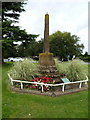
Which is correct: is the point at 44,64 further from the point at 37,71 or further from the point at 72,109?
the point at 72,109

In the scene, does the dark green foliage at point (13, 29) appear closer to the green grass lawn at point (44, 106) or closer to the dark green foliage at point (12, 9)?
the dark green foliage at point (12, 9)

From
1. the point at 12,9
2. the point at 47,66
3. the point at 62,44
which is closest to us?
the point at 47,66

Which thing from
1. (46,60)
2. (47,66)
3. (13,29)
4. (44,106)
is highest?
(13,29)

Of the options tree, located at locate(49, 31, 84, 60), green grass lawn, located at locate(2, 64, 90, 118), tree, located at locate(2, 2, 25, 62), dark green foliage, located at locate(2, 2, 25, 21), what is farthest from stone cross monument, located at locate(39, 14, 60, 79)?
tree, located at locate(49, 31, 84, 60)

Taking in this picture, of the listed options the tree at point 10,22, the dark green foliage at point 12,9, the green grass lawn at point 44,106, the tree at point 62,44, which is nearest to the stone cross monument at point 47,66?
the green grass lawn at point 44,106

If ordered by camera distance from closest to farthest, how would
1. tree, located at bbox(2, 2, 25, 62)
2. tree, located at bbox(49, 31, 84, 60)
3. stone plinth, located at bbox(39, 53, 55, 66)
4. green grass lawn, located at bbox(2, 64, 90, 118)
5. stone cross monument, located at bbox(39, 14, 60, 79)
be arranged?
green grass lawn, located at bbox(2, 64, 90, 118) < stone cross monument, located at bbox(39, 14, 60, 79) < stone plinth, located at bbox(39, 53, 55, 66) < tree, located at bbox(2, 2, 25, 62) < tree, located at bbox(49, 31, 84, 60)

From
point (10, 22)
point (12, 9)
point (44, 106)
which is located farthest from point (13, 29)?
point (44, 106)

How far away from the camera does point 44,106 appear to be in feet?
12.0

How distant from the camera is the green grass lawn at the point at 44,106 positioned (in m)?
3.14

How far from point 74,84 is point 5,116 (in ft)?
11.1

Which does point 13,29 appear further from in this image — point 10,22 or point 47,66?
point 47,66

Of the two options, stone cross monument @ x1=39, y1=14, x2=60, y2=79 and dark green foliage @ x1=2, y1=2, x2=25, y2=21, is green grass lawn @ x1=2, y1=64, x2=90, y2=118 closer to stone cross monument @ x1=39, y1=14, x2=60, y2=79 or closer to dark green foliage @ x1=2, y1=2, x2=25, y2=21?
stone cross monument @ x1=39, y1=14, x2=60, y2=79

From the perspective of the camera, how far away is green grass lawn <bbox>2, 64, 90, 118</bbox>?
314 centimetres

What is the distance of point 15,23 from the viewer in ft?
55.8
